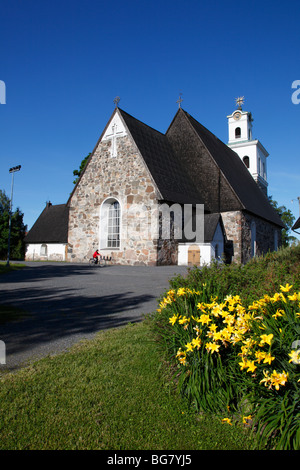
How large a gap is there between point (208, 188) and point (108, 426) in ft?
67.4

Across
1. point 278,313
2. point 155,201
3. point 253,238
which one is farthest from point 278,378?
point 253,238

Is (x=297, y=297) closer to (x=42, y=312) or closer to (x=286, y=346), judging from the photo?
(x=286, y=346)

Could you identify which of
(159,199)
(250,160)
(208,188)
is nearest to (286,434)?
(159,199)

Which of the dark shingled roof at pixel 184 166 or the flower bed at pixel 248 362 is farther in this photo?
the dark shingled roof at pixel 184 166

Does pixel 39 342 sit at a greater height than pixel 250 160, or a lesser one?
lesser

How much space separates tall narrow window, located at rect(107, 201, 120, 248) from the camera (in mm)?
20000

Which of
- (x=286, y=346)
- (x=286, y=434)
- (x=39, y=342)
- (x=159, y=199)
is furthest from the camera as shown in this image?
(x=159, y=199)

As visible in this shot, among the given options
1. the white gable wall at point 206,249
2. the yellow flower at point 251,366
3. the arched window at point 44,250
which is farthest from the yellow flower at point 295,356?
the arched window at point 44,250

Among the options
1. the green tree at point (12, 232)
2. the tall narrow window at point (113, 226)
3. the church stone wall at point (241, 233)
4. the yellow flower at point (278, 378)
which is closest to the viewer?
the yellow flower at point (278, 378)

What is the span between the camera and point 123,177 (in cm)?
1927

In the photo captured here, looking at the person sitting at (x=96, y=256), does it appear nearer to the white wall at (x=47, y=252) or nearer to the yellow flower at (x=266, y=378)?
the white wall at (x=47, y=252)

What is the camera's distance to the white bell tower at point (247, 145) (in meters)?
36.0

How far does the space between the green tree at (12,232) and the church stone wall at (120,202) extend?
19.3 meters

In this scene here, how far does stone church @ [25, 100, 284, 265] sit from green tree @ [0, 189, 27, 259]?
19.4 m
